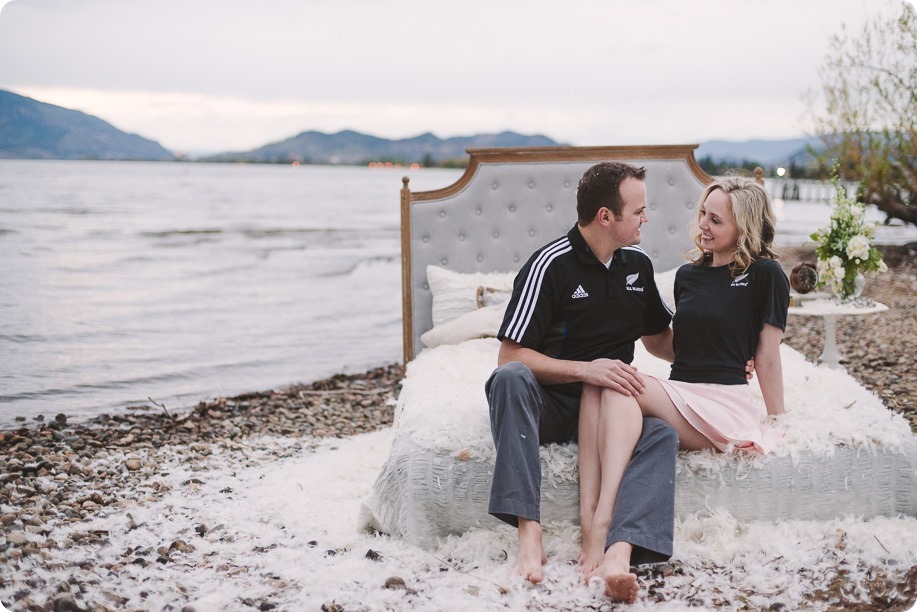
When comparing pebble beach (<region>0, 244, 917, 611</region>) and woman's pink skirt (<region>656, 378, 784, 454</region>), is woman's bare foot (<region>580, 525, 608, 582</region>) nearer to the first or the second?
pebble beach (<region>0, 244, 917, 611</region>)

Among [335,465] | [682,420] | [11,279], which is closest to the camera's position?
[682,420]

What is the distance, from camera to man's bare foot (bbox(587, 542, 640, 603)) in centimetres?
231

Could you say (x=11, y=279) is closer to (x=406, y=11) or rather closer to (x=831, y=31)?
(x=406, y=11)

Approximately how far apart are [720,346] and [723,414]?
273 mm

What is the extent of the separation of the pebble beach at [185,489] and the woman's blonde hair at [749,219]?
119cm

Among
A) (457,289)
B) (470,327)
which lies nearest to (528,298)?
(470,327)

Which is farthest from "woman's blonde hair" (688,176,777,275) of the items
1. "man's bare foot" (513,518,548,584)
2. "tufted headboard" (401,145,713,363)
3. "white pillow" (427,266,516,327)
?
"tufted headboard" (401,145,713,363)

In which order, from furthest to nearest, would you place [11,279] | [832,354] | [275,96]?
[275,96], [11,279], [832,354]

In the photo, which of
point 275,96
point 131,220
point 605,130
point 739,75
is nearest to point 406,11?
point 605,130

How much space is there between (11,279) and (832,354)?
10428mm

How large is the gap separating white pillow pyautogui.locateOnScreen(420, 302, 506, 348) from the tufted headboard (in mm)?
629

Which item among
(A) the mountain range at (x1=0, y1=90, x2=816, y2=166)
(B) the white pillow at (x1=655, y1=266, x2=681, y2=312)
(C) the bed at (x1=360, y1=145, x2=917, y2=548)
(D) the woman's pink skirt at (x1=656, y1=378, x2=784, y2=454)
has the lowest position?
(C) the bed at (x1=360, y1=145, x2=917, y2=548)

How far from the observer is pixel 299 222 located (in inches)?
849

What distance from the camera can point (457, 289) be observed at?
5168mm
